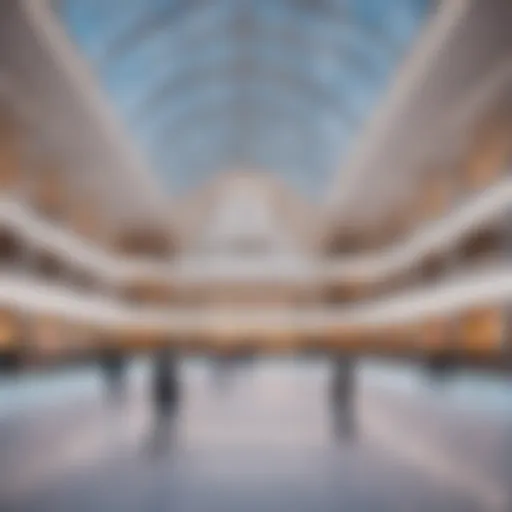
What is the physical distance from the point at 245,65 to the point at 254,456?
25858 millimetres

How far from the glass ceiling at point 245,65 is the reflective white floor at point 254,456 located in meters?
9.40

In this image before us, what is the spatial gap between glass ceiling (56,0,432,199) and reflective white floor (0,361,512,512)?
370 inches

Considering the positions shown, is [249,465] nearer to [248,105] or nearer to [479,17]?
[479,17]

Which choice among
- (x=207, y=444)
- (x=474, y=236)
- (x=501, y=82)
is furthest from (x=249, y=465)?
(x=474, y=236)

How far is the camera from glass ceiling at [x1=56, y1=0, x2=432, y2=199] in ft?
73.8

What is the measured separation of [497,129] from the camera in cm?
2698

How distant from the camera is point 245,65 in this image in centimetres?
3259

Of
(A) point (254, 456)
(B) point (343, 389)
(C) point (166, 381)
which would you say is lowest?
(A) point (254, 456)

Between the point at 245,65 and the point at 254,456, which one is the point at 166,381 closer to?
the point at 254,456

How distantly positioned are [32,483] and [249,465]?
89.0 inches

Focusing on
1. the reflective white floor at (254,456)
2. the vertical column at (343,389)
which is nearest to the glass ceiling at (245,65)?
the vertical column at (343,389)

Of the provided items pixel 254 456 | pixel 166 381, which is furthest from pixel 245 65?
pixel 254 456

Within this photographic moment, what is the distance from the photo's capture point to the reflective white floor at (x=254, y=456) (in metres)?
6.14

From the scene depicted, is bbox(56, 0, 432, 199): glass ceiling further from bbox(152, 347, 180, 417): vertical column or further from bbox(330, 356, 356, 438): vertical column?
bbox(152, 347, 180, 417): vertical column
